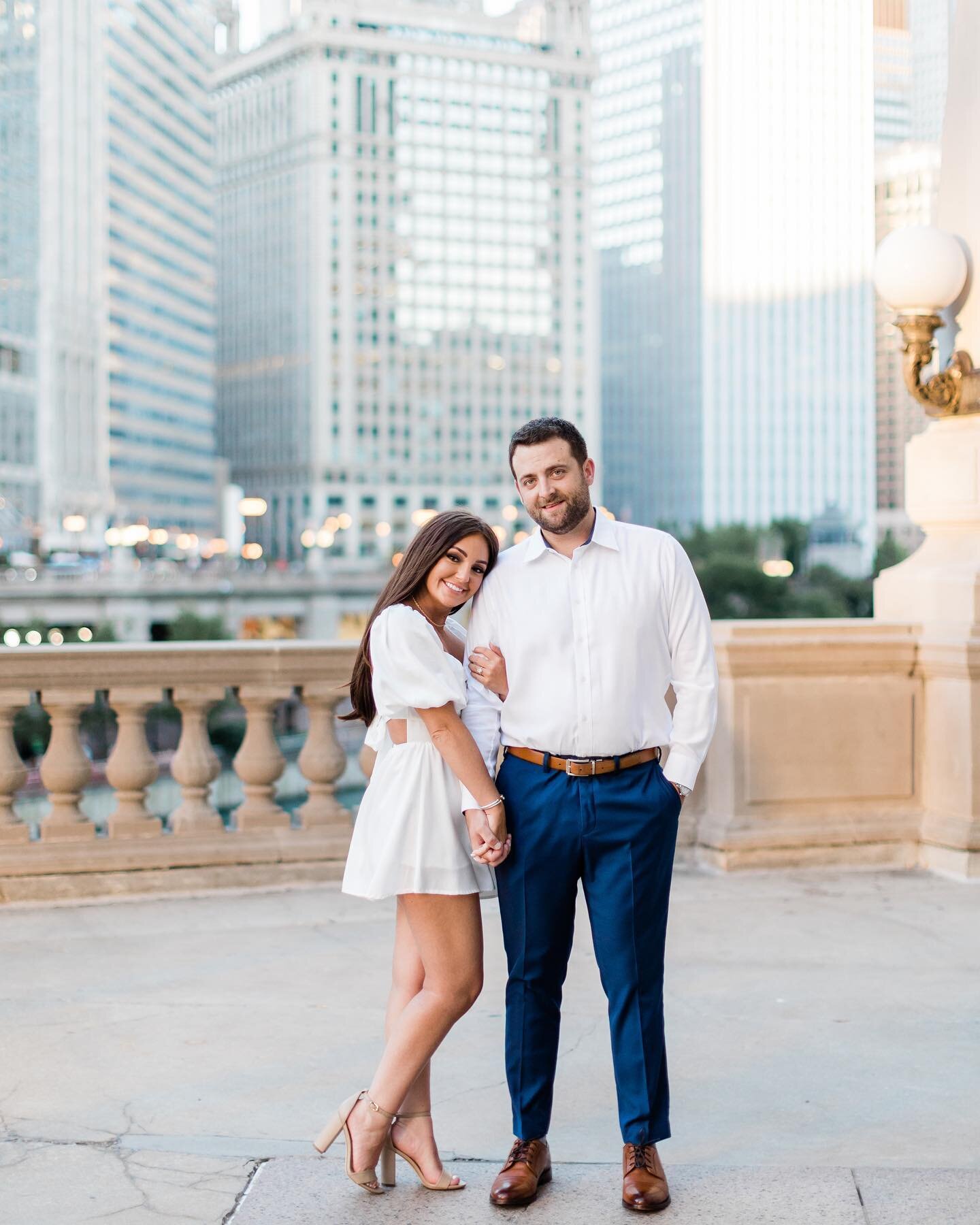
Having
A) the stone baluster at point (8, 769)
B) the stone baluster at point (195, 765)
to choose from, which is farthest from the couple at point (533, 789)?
the stone baluster at point (8, 769)

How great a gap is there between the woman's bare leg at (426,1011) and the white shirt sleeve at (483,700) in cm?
38

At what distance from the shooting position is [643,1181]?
11.5 ft

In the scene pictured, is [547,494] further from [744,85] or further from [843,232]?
[744,85]

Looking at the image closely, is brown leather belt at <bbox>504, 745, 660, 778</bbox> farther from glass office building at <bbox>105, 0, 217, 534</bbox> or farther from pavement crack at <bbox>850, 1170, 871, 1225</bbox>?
glass office building at <bbox>105, 0, 217, 534</bbox>

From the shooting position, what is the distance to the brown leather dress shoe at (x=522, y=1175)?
3533 millimetres

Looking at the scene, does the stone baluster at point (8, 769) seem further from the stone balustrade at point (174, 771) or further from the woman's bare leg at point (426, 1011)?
the woman's bare leg at point (426, 1011)

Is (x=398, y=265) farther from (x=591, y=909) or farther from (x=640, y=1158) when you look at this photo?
(x=640, y=1158)

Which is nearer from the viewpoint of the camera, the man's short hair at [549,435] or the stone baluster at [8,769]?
the man's short hair at [549,435]

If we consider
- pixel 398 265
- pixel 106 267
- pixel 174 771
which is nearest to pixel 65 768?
pixel 174 771

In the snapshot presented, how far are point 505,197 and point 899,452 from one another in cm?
15611

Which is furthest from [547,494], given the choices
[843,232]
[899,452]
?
[843,232]

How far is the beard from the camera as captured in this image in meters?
3.72

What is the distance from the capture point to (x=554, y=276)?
16325 centimetres

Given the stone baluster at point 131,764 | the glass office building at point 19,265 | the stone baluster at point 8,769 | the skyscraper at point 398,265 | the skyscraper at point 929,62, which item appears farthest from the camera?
the skyscraper at point 398,265
